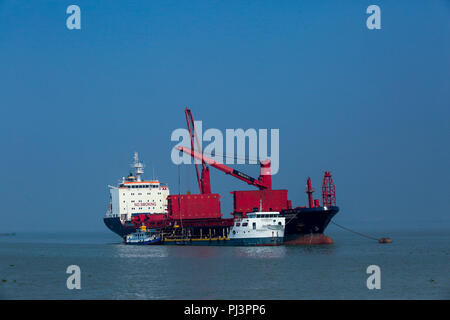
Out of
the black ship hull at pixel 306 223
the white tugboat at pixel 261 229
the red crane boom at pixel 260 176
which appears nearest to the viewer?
the white tugboat at pixel 261 229

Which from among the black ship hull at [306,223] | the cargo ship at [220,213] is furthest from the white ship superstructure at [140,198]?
the black ship hull at [306,223]

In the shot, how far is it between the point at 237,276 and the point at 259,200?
118 ft

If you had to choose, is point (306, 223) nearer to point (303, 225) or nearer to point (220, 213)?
point (303, 225)

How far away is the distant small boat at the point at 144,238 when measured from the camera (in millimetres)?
88681

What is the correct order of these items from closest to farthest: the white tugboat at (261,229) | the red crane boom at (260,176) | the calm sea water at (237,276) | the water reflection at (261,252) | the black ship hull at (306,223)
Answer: the calm sea water at (237,276), the water reflection at (261,252), the white tugboat at (261,229), the black ship hull at (306,223), the red crane boom at (260,176)

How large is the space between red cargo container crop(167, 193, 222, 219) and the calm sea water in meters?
18.5

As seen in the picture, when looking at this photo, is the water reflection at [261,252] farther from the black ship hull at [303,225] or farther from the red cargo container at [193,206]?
the red cargo container at [193,206]

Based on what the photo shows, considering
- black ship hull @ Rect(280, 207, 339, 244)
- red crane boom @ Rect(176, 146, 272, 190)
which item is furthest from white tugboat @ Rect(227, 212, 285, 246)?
red crane boom @ Rect(176, 146, 272, 190)

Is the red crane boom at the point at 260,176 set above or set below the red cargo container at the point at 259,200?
above

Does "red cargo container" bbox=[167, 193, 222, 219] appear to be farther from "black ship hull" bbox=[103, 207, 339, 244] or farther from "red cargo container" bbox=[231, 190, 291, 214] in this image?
"red cargo container" bbox=[231, 190, 291, 214]

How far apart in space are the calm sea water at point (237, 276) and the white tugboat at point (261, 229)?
492cm

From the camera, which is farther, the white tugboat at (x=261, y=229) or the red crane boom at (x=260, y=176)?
the red crane boom at (x=260, y=176)

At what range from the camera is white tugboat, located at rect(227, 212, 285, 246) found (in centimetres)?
7400

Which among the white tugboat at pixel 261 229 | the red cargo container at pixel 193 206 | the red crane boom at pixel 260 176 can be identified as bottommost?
the white tugboat at pixel 261 229
